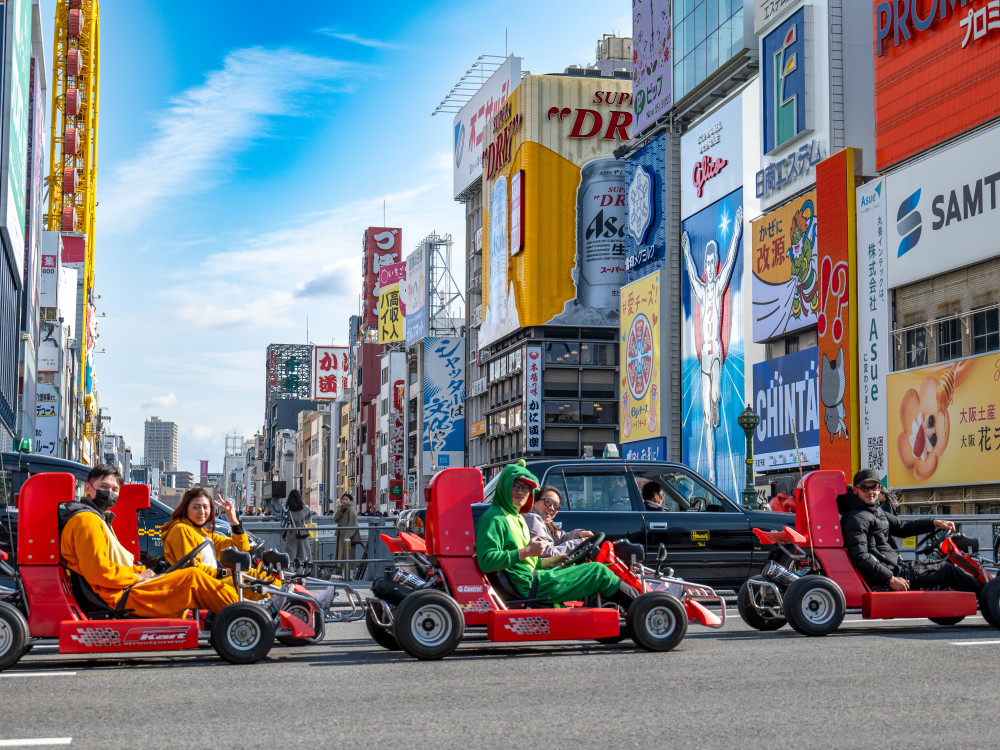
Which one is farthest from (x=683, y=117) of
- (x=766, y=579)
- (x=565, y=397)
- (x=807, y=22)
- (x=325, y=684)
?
(x=325, y=684)

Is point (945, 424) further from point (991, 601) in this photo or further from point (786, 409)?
point (991, 601)

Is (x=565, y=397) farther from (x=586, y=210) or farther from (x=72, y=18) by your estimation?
(x=72, y=18)

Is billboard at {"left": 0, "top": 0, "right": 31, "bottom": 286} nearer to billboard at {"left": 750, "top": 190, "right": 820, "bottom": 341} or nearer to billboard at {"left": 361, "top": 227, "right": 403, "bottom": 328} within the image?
billboard at {"left": 750, "top": 190, "right": 820, "bottom": 341}

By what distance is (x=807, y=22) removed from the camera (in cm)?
4388

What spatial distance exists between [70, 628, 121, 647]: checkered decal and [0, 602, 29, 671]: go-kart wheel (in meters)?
0.41

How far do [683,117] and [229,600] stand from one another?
51.4 m

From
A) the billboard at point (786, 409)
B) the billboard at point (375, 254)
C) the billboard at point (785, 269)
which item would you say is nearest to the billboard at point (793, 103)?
the billboard at point (785, 269)

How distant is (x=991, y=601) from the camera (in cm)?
1089

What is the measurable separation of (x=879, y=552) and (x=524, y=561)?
3.33 m

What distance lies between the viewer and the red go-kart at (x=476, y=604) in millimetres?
9508

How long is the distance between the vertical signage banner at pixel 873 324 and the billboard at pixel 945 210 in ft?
2.17

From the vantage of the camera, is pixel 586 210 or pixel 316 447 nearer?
pixel 586 210

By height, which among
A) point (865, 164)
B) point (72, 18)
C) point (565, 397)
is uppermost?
point (72, 18)

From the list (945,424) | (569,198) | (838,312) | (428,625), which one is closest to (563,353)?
(569,198)
